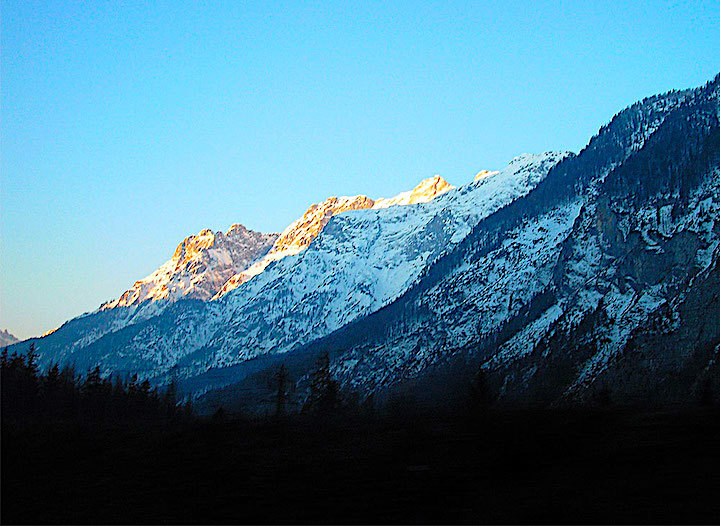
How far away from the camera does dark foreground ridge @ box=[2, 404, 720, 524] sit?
13.2 meters

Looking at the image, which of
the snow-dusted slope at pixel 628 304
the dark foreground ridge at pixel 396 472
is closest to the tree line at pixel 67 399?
the dark foreground ridge at pixel 396 472

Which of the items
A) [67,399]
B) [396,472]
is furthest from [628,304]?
[396,472]

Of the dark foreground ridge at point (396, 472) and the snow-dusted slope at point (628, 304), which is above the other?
the snow-dusted slope at point (628, 304)

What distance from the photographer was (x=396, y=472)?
51.2 ft

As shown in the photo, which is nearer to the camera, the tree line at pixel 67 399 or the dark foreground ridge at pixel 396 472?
the dark foreground ridge at pixel 396 472

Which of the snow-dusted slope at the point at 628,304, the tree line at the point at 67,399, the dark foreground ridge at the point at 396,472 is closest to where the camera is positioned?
the dark foreground ridge at the point at 396,472

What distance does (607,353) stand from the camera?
136m

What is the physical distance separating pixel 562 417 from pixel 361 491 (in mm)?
7469

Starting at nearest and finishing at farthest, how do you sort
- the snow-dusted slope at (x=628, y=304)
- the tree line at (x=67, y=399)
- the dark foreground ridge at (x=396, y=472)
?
the dark foreground ridge at (x=396, y=472)
the tree line at (x=67, y=399)
the snow-dusted slope at (x=628, y=304)

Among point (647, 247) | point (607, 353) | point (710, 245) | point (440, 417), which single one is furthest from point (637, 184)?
point (440, 417)

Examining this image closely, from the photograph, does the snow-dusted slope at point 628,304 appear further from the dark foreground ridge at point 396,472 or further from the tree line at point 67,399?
the dark foreground ridge at point 396,472

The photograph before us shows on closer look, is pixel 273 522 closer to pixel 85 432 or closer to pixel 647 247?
pixel 85 432

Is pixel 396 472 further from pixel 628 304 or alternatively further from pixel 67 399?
pixel 628 304

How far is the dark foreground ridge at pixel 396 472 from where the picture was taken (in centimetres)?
1316
